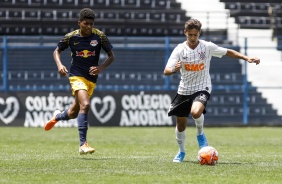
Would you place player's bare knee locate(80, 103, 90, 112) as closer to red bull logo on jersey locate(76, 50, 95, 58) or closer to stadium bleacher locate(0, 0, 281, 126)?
red bull logo on jersey locate(76, 50, 95, 58)

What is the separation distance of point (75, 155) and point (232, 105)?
12.6 meters

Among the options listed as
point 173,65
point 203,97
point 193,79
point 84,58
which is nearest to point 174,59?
point 173,65

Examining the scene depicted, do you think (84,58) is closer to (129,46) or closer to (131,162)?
(131,162)

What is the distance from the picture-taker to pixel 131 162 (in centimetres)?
980

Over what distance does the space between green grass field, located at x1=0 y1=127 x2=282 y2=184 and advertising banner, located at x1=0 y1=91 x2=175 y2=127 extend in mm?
5273

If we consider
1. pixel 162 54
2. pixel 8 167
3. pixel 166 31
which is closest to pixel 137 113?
pixel 162 54

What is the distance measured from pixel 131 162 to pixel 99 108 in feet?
38.4

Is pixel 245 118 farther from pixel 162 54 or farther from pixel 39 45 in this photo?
pixel 39 45

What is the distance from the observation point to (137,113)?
2184 centimetres

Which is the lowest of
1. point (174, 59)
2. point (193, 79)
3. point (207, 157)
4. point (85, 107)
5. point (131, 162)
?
point (131, 162)

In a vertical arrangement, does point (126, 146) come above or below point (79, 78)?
below

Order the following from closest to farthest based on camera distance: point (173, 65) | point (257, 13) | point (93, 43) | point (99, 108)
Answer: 1. point (173, 65)
2. point (93, 43)
3. point (99, 108)
4. point (257, 13)

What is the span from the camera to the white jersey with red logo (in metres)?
10.0

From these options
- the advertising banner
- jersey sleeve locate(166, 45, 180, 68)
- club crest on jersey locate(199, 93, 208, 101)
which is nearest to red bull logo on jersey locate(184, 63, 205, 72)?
jersey sleeve locate(166, 45, 180, 68)
